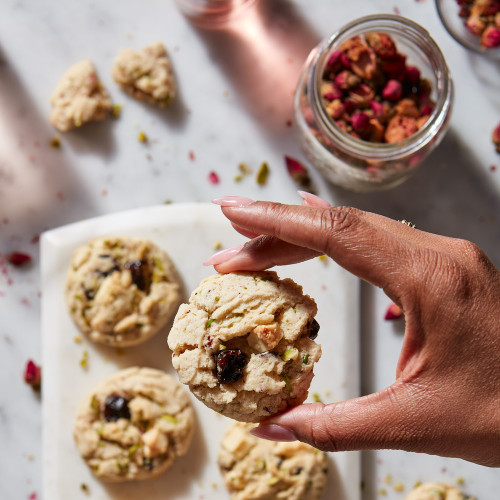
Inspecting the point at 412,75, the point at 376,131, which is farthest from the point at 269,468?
the point at 412,75

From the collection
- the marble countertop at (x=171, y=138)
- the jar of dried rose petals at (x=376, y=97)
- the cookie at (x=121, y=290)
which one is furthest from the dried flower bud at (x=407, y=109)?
the cookie at (x=121, y=290)

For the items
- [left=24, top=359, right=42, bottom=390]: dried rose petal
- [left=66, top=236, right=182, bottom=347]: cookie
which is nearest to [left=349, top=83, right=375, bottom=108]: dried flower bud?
[left=66, top=236, right=182, bottom=347]: cookie

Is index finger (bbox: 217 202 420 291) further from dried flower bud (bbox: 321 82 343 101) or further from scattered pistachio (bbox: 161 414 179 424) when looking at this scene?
scattered pistachio (bbox: 161 414 179 424)

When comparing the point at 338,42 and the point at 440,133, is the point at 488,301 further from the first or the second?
the point at 338,42

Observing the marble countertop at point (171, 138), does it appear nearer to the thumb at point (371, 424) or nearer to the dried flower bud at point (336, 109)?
the dried flower bud at point (336, 109)

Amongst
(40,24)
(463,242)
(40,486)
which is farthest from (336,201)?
(40,486)

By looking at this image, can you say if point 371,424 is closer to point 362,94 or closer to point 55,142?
point 362,94
